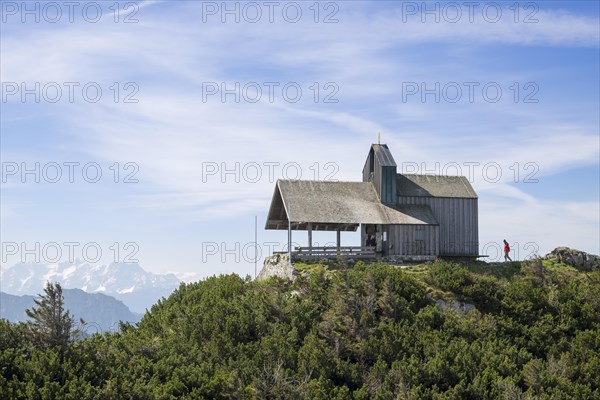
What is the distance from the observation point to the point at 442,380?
3622 centimetres

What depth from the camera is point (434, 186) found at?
52188mm

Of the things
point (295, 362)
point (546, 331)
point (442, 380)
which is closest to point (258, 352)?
point (295, 362)

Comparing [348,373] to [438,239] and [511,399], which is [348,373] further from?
[438,239]

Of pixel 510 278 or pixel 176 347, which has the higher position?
pixel 510 278

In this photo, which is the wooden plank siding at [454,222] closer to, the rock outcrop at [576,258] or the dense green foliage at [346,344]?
the dense green foliage at [346,344]

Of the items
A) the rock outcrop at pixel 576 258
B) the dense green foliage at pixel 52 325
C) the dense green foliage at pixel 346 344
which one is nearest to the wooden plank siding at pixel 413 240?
the dense green foliage at pixel 346 344

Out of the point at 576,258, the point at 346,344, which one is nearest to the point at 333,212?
the point at 346,344

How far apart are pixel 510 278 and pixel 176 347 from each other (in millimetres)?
21409

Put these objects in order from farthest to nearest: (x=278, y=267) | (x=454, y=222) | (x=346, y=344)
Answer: (x=454, y=222)
(x=278, y=267)
(x=346, y=344)

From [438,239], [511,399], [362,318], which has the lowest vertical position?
[511,399]

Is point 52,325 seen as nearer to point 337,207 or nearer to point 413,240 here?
point 337,207

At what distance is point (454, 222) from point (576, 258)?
27.3 ft

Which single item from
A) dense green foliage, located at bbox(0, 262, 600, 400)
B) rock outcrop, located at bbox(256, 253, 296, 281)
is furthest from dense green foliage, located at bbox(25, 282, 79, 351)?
rock outcrop, located at bbox(256, 253, 296, 281)

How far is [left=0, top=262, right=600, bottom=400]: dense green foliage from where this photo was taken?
34.2 metres
